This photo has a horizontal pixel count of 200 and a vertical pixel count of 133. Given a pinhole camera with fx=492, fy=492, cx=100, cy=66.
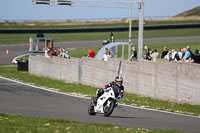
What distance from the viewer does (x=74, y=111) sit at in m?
18.5

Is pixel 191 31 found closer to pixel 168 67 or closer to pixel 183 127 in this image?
pixel 168 67

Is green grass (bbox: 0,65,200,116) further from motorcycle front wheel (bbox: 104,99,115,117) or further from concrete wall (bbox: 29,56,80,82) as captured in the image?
motorcycle front wheel (bbox: 104,99,115,117)

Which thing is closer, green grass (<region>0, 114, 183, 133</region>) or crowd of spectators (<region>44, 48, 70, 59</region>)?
green grass (<region>0, 114, 183, 133</region>)

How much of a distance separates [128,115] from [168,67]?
244 inches

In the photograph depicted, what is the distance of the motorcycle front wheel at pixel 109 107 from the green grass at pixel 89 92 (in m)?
4.14

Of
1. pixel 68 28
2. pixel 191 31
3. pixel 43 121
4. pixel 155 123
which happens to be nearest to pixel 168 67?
pixel 155 123

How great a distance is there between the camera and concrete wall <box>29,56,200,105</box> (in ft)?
72.4

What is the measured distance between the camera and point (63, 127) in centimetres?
1242

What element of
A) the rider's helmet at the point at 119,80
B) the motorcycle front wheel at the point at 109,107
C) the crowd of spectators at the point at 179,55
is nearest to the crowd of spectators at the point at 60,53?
the crowd of spectators at the point at 179,55

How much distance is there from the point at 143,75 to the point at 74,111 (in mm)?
7411

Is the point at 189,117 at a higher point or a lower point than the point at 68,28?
lower

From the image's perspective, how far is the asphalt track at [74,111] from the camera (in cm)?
1534

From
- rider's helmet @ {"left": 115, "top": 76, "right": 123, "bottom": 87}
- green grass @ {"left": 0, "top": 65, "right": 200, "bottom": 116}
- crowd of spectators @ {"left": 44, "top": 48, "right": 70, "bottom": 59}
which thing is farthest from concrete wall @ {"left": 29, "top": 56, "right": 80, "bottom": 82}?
rider's helmet @ {"left": 115, "top": 76, "right": 123, "bottom": 87}

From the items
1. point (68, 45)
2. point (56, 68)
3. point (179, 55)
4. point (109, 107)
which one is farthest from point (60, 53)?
point (68, 45)
